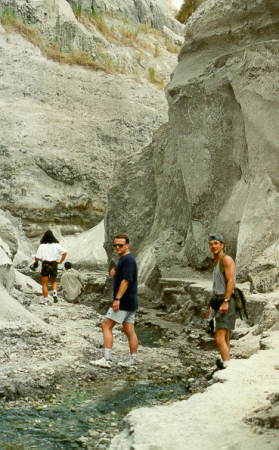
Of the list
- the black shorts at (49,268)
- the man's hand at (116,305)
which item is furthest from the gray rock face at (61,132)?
the man's hand at (116,305)

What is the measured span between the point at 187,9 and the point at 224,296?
35701 mm

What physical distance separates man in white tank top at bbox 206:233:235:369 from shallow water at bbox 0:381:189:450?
0.64 meters

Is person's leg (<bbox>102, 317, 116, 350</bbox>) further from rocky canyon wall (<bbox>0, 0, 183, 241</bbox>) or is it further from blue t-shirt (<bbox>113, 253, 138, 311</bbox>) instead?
rocky canyon wall (<bbox>0, 0, 183, 241</bbox>)

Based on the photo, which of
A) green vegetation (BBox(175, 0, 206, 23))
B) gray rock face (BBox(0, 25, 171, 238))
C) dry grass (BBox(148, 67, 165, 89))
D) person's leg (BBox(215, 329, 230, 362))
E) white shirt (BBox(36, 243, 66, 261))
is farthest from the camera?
green vegetation (BBox(175, 0, 206, 23))

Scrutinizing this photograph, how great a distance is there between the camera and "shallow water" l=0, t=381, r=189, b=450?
158 inches

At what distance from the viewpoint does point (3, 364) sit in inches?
221

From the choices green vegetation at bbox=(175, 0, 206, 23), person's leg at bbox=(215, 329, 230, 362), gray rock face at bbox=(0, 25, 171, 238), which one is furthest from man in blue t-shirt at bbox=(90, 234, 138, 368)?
green vegetation at bbox=(175, 0, 206, 23)

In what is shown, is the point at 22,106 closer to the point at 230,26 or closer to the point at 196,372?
the point at 230,26

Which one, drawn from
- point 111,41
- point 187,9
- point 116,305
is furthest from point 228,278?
point 187,9

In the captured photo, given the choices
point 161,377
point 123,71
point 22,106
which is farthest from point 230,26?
point 123,71

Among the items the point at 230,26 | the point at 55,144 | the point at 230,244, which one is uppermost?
the point at 230,26

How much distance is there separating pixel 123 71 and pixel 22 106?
7049 millimetres

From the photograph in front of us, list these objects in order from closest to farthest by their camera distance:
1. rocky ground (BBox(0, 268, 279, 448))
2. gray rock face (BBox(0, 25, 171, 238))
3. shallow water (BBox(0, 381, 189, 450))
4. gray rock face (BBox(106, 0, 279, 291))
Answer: shallow water (BBox(0, 381, 189, 450)) < rocky ground (BBox(0, 268, 279, 448)) < gray rock face (BBox(106, 0, 279, 291)) < gray rock face (BBox(0, 25, 171, 238))

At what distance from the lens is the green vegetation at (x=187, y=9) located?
35581 mm
